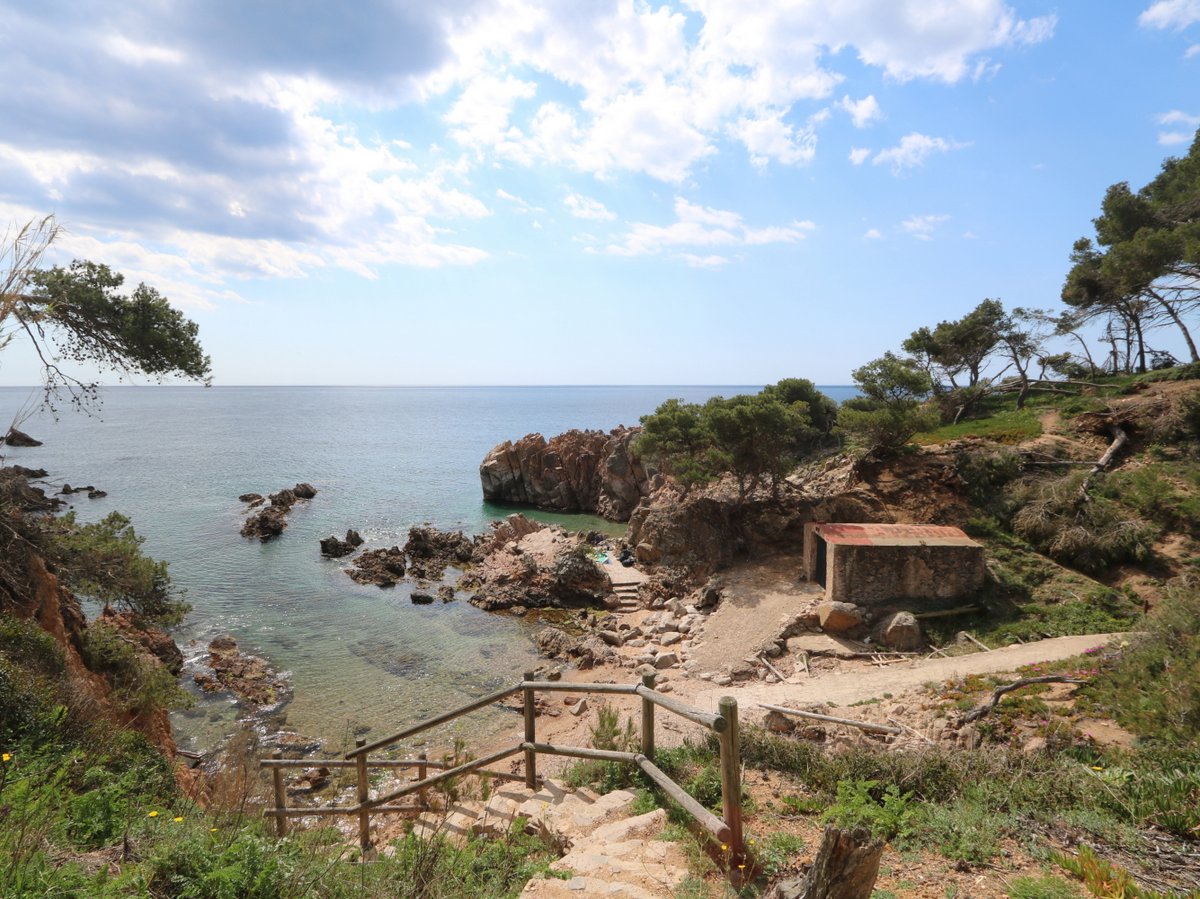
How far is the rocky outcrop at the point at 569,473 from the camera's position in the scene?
4228cm

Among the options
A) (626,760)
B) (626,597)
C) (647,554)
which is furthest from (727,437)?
(626,760)

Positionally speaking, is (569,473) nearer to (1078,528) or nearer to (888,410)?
(888,410)

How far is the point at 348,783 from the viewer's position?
13.1 metres

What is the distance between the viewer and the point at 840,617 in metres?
16.9

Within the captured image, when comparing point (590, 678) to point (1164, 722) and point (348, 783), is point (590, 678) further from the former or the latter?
point (1164, 722)

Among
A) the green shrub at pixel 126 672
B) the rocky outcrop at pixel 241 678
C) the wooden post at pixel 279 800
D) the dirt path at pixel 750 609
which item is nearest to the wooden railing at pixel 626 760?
the wooden post at pixel 279 800

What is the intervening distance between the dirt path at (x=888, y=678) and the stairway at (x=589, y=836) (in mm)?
6036

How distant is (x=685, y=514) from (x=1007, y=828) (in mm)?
19684

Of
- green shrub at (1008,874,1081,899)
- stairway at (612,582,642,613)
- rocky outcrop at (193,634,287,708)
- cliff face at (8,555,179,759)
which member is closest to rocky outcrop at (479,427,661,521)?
stairway at (612,582,642,613)

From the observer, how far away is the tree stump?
3746mm

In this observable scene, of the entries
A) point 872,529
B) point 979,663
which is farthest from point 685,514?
point 979,663

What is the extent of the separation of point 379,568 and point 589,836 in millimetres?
24949

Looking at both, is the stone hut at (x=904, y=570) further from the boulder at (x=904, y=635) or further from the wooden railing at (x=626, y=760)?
the wooden railing at (x=626, y=760)

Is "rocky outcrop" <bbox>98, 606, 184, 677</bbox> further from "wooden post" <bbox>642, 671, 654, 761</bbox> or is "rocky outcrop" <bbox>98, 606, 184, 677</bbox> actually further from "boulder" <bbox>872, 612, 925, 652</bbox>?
"boulder" <bbox>872, 612, 925, 652</bbox>
